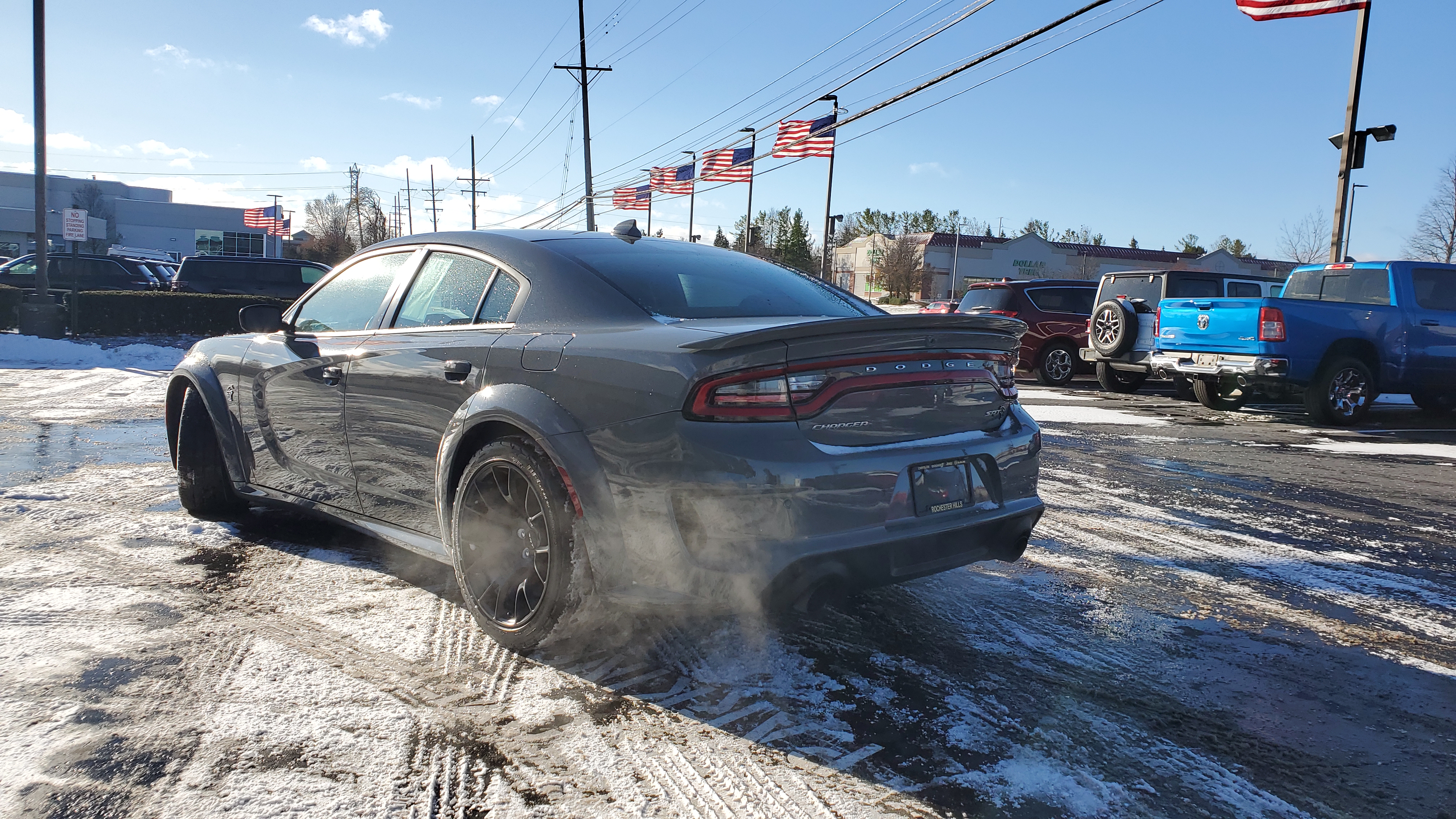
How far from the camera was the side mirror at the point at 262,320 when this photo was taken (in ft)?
15.0

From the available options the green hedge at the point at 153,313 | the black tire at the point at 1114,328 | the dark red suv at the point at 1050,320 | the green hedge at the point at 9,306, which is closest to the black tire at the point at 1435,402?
the black tire at the point at 1114,328

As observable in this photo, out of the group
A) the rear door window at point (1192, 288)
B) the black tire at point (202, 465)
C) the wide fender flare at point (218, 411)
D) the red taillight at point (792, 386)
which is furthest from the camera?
the rear door window at point (1192, 288)

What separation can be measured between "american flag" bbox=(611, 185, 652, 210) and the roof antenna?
1367 inches

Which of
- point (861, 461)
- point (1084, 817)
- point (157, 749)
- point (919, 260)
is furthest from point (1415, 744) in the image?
point (919, 260)

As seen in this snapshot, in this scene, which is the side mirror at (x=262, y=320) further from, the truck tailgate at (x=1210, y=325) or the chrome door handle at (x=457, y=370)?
the truck tailgate at (x=1210, y=325)

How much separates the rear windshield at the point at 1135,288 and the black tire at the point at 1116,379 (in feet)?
3.71

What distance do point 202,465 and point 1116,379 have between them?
42.9 ft

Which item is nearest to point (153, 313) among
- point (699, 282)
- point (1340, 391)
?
point (699, 282)

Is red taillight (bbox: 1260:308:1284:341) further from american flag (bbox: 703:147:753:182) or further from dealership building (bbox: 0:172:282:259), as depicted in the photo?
dealership building (bbox: 0:172:282:259)

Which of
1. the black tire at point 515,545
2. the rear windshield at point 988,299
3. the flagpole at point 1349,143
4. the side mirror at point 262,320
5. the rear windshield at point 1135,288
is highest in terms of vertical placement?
the flagpole at point 1349,143

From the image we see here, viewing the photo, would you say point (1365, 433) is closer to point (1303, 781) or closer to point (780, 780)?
point (1303, 781)

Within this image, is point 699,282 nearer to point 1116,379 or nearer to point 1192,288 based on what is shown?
point 1116,379

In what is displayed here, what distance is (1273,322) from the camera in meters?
10.3

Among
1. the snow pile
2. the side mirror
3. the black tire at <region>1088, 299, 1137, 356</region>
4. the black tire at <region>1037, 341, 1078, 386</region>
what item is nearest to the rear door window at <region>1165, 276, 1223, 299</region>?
the black tire at <region>1088, 299, 1137, 356</region>
